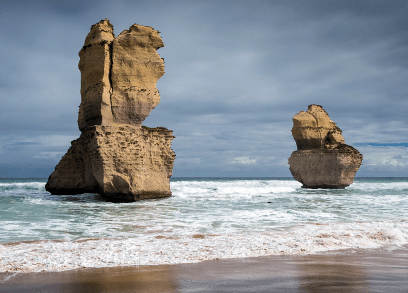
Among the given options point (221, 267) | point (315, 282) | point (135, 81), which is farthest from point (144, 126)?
point (315, 282)

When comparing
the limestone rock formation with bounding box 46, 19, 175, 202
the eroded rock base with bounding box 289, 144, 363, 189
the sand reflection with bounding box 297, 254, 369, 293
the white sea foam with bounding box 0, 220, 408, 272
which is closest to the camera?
the sand reflection with bounding box 297, 254, 369, 293

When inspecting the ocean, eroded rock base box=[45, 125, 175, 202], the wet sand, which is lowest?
the ocean

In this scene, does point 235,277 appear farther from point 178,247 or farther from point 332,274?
point 178,247

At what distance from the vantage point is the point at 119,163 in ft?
44.9

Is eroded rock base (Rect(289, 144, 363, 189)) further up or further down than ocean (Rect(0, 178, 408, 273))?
further up

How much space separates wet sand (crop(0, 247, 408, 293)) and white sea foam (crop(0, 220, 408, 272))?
1.07 ft

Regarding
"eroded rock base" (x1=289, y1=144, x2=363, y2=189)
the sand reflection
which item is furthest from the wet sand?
"eroded rock base" (x1=289, y1=144, x2=363, y2=189)

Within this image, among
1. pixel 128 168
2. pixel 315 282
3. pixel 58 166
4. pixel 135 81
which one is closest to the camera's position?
pixel 315 282

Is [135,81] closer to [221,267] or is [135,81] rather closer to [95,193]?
[95,193]

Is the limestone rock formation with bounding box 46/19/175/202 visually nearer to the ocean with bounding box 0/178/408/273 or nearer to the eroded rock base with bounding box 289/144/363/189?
the ocean with bounding box 0/178/408/273

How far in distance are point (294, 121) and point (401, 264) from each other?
73.7ft

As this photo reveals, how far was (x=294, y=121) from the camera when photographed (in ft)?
85.3

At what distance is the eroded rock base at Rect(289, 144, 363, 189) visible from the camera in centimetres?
2416

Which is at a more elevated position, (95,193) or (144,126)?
(144,126)
